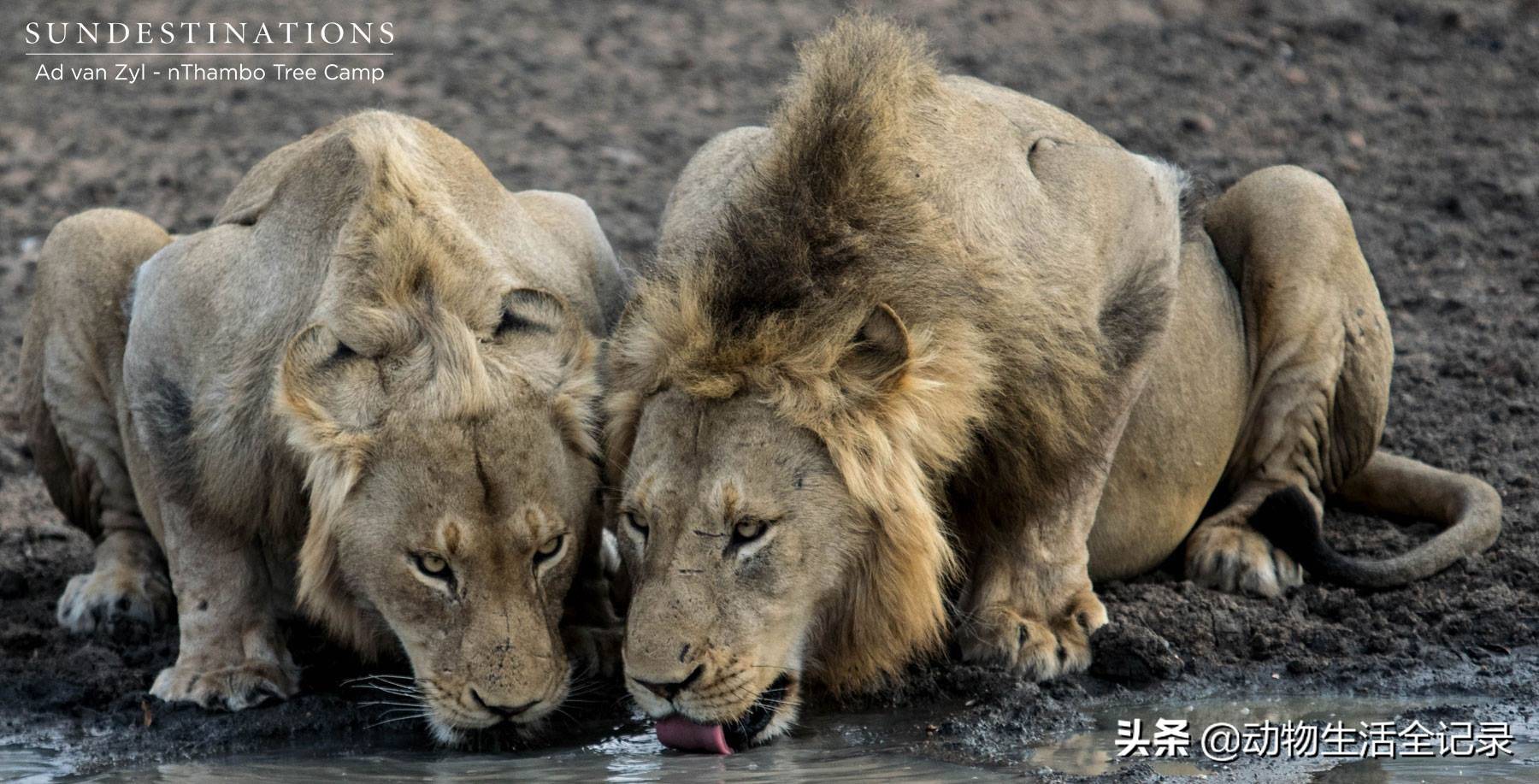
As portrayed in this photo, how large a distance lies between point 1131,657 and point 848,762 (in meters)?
0.85

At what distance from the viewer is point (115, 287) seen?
16.5ft

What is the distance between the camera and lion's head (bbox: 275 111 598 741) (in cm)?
379

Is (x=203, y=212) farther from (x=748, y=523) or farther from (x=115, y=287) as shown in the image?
(x=748, y=523)

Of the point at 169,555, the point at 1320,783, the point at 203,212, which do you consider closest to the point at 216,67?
the point at 203,212

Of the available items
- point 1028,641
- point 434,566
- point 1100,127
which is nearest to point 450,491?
point 434,566

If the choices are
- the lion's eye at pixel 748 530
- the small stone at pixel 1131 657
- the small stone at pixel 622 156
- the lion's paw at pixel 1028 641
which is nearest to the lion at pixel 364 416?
the lion's eye at pixel 748 530

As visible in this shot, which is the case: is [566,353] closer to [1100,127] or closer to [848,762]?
[848,762]

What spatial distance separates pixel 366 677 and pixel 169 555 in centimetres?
55

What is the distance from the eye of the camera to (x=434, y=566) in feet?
12.5

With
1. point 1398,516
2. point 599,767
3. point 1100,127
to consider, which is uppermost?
point 1100,127

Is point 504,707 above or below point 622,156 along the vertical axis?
below

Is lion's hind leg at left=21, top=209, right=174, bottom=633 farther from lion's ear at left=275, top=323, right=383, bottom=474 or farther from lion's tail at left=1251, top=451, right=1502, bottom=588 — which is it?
lion's tail at left=1251, top=451, right=1502, bottom=588

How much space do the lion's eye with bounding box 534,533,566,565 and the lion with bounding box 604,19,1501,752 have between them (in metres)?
0.12

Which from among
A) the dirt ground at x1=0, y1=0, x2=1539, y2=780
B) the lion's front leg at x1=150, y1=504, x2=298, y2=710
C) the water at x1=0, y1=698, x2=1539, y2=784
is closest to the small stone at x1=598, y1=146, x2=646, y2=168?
the dirt ground at x1=0, y1=0, x2=1539, y2=780
